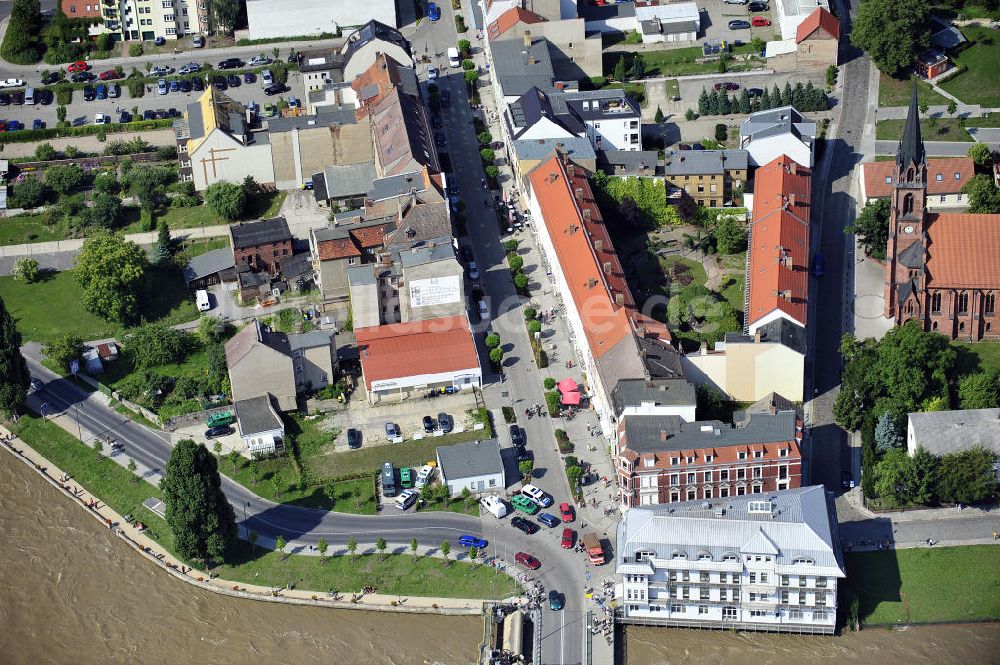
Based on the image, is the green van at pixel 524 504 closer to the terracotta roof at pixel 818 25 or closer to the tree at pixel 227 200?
the tree at pixel 227 200

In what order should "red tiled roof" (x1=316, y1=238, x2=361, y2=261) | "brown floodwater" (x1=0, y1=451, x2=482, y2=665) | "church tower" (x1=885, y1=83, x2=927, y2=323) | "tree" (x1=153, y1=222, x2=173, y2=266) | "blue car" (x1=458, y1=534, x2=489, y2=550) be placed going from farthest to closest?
1. "tree" (x1=153, y1=222, x2=173, y2=266)
2. "red tiled roof" (x1=316, y1=238, x2=361, y2=261)
3. "church tower" (x1=885, y1=83, x2=927, y2=323)
4. "blue car" (x1=458, y1=534, x2=489, y2=550)
5. "brown floodwater" (x1=0, y1=451, x2=482, y2=665)

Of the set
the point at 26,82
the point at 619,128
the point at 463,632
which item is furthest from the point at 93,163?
the point at 463,632

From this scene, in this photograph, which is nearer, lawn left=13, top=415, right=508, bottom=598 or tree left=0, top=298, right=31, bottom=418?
lawn left=13, top=415, right=508, bottom=598

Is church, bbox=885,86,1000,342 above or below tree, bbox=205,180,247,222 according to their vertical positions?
below

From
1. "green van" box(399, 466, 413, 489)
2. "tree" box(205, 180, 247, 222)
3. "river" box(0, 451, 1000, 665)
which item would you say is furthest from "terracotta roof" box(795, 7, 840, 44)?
"river" box(0, 451, 1000, 665)

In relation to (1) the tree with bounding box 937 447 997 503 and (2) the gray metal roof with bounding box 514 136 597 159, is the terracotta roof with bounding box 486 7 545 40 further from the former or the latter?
(1) the tree with bounding box 937 447 997 503

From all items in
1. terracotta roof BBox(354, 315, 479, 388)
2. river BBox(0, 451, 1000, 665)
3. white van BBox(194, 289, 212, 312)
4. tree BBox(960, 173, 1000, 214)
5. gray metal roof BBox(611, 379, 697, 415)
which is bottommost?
river BBox(0, 451, 1000, 665)

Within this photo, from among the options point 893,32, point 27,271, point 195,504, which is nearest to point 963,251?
point 893,32

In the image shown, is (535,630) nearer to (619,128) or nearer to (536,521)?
(536,521)
